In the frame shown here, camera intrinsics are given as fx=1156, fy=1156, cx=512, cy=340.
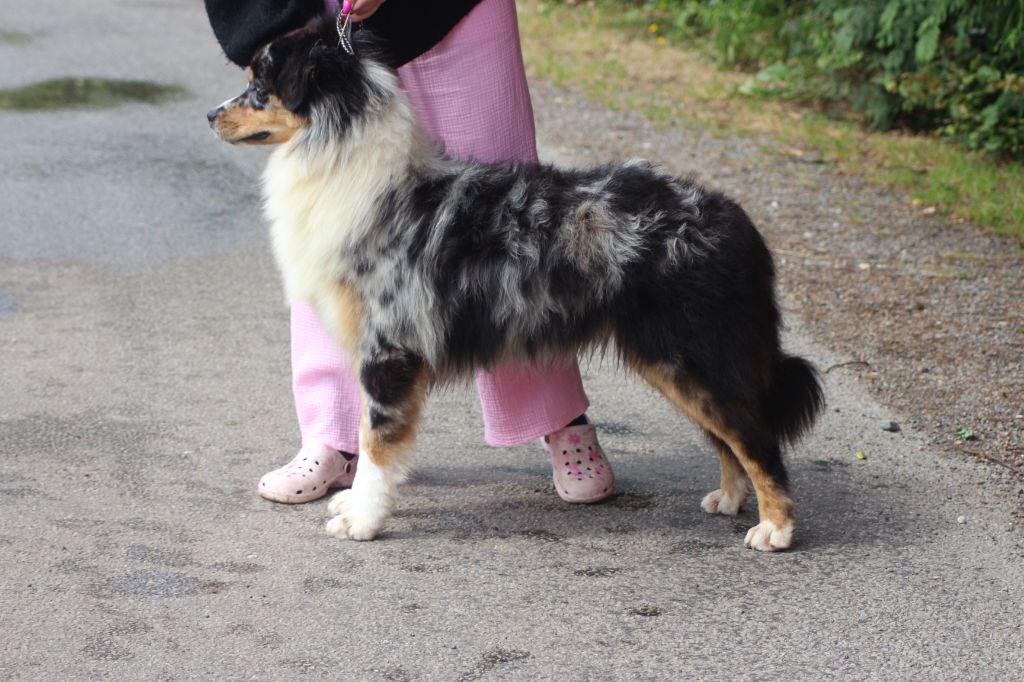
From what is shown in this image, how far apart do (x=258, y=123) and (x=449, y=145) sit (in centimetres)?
67

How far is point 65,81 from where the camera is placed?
399 inches

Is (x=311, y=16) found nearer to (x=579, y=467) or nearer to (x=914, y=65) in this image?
(x=579, y=467)

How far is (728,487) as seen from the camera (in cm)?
405

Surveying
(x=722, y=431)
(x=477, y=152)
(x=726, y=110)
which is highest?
(x=477, y=152)

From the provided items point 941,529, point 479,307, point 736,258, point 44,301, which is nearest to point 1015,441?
point 941,529

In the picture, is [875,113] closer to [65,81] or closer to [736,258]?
[736,258]

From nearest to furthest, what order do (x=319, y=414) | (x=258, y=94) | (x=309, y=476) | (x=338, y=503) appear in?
(x=258, y=94) → (x=338, y=503) → (x=309, y=476) → (x=319, y=414)

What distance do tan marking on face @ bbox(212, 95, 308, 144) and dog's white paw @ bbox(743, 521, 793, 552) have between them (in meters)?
1.97

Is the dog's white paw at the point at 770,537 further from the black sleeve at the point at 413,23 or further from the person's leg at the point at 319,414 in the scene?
the black sleeve at the point at 413,23

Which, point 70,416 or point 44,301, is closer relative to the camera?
point 70,416

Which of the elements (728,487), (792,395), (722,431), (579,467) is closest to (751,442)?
(722,431)

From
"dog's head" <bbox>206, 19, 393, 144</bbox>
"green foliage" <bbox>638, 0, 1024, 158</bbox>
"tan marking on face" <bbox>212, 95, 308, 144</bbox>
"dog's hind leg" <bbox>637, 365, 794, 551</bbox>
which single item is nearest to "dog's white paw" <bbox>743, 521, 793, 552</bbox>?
"dog's hind leg" <bbox>637, 365, 794, 551</bbox>

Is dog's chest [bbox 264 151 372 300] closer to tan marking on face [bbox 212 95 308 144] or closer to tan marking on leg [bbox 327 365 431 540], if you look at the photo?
tan marking on face [bbox 212 95 308 144]

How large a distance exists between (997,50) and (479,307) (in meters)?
6.11
